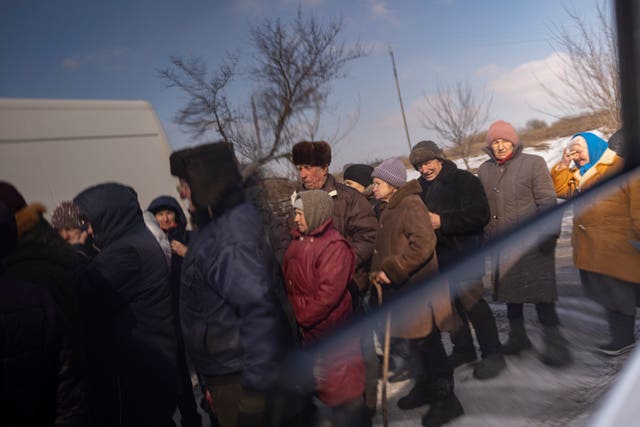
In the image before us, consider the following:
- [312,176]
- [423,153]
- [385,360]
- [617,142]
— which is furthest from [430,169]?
[617,142]

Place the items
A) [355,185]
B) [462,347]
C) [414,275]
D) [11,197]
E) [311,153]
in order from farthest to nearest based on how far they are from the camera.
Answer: [462,347] < [414,275] < [355,185] < [311,153] < [11,197]

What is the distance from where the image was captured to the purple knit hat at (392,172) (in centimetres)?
123

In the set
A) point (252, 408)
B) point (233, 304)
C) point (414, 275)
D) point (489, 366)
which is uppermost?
point (233, 304)

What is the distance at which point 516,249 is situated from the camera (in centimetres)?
163

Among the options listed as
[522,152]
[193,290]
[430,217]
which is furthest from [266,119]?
[522,152]

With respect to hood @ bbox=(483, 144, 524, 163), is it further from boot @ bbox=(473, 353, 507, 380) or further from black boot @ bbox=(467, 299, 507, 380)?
boot @ bbox=(473, 353, 507, 380)

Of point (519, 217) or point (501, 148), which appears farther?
point (519, 217)

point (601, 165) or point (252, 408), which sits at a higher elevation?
point (601, 165)

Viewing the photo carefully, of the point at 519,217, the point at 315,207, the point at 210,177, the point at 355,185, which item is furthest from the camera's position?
the point at 519,217

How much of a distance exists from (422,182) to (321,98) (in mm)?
504

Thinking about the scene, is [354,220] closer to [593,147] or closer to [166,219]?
[166,219]

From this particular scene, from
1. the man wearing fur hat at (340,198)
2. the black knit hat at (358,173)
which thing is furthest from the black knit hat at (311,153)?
the black knit hat at (358,173)

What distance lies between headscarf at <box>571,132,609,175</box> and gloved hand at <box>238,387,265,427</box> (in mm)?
1504

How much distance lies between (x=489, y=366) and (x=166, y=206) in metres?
1.36
